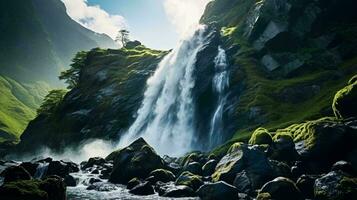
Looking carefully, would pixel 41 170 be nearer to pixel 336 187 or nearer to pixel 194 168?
pixel 194 168

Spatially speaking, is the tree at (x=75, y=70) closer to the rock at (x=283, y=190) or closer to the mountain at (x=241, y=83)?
the mountain at (x=241, y=83)

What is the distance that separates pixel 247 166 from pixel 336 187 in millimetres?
11457

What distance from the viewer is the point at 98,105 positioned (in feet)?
416

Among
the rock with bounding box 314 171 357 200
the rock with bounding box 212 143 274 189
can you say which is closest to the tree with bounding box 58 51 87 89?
the rock with bounding box 212 143 274 189

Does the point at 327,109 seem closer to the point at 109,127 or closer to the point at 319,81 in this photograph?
the point at 319,81

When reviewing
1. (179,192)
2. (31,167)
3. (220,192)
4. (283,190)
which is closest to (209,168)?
(179,192)

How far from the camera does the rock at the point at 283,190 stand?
115ft

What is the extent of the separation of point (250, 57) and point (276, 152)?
211 feet

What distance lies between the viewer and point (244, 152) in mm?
43719

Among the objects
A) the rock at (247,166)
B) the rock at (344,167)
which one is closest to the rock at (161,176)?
the rock at (247,166)

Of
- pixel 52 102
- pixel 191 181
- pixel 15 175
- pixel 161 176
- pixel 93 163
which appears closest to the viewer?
pixel 15 175

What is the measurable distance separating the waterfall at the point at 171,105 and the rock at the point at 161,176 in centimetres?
3233

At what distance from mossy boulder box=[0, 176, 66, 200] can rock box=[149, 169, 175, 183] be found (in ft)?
58.6

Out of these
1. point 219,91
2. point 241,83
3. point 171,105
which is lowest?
point 219,91
